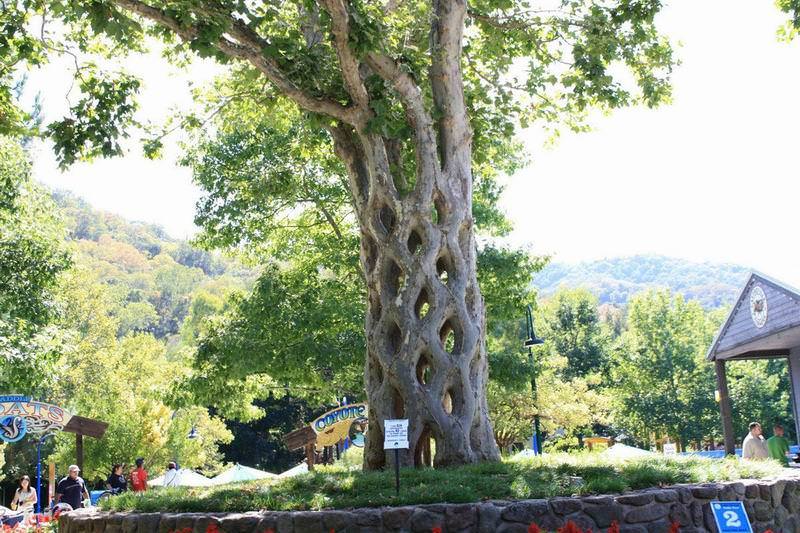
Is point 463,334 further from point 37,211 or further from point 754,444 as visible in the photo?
point 37,211

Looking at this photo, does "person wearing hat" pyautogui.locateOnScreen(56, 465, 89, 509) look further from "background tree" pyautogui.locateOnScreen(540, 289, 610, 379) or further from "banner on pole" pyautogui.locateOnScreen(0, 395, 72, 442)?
"background tree" pyautogui.locateOnScreen(540, 289, 610, 379)

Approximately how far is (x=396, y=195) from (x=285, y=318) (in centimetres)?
860

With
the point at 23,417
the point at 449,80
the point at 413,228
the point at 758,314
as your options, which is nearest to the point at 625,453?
the point at 758,314

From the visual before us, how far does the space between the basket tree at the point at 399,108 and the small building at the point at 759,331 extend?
22.1ft

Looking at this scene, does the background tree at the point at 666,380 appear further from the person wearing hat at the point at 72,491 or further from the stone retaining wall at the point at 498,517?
the stone retaining wall at the point at 498,517

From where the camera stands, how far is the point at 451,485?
8484 millimetres

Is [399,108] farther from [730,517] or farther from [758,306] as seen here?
[758,306]

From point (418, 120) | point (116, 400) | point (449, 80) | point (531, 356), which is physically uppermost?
point (449, 80)

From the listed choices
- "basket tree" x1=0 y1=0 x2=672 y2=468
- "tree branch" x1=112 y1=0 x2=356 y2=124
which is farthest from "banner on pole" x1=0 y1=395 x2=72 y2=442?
"tree branch" x1=112 y1=0 x2=356 y2=124

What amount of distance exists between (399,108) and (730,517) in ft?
24.3

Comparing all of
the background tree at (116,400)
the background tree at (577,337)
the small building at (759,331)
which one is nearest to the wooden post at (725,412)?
the small building at (759,331)

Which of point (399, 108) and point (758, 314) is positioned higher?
point (399, 108)

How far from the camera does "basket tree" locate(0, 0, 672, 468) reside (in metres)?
11.0

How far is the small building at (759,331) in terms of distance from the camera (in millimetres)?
→ 18188
